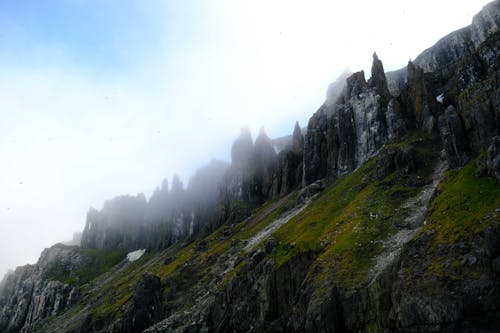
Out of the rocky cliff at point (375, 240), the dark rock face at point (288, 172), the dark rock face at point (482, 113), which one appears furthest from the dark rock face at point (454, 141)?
the dark rock face at point (288, 172)

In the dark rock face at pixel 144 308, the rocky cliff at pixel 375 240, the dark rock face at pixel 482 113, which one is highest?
the dark rock face at pixel 482 113

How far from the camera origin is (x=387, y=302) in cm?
4609

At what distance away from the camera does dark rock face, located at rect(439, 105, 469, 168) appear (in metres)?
79.2

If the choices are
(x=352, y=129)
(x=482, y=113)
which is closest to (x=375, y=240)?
(x=482, y=113)

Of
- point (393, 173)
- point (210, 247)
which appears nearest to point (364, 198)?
point (393, 173)

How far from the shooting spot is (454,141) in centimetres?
8181

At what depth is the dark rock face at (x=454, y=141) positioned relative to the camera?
7919 cm

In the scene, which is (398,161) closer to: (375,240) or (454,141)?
(454,141)

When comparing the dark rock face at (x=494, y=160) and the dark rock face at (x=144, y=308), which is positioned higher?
the dark rock face at (x=494, y=160)

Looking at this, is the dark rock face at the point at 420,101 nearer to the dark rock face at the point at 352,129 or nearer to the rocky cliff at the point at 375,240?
the rocky cliff at the point at 375,240

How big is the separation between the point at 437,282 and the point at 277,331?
2734cm

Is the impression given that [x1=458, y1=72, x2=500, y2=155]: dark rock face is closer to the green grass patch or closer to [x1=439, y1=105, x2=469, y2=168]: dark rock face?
[x1=439, y1=105, x2=469, y2=168]: dark rock face

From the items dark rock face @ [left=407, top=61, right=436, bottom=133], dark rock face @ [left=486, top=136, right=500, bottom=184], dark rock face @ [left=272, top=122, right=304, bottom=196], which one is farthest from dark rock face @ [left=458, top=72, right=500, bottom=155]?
dark rock face @ [left=272, top=122, right=304, bottom=196]

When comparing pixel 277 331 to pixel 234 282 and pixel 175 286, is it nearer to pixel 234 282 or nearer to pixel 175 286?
pixel 234 282
